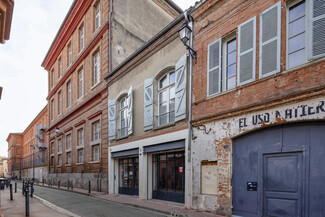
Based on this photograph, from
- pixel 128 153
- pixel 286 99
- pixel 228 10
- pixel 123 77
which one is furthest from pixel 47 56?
pixel 286 99

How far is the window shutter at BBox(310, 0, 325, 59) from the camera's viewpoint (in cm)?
559

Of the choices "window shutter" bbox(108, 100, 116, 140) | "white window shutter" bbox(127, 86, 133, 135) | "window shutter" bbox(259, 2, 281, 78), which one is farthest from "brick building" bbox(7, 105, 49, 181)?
"window shutter" bbox(259, 2, 281, 78)

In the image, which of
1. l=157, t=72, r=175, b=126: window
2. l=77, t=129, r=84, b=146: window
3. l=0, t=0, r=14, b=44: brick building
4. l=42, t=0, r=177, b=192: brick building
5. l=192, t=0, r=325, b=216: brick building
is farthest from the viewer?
l=77, t=129, r=84, b=146: window

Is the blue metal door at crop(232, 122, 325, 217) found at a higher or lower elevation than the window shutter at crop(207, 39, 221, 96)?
lower

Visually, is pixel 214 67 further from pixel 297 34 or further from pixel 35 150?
pixel 35 150

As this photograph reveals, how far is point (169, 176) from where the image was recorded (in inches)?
424

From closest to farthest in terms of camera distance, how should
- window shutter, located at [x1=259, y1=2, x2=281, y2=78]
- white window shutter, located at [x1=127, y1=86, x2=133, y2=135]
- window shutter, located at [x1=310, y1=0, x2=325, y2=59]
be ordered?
1. window shutter, located at [x1=310, y1=0, x2=325, y2=59]
2. window shutter, located at [x1=259, y1=2, x2=281, y2=78]
3. white window shutter, located at [x1=127, y1=86, x2=133, y2=135]

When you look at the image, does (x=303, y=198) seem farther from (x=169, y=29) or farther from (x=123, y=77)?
(x=123, y=77)

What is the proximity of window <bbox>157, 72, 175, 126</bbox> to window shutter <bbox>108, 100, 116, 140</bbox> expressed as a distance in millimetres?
4394

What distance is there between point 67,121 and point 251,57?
67.8ft

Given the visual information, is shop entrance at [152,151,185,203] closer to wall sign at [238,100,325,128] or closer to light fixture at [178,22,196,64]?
wall sign at [238,100,325,128]

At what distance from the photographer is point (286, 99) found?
6.06m

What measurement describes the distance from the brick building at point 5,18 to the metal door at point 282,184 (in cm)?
737

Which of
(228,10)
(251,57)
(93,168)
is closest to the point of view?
(251,57)
